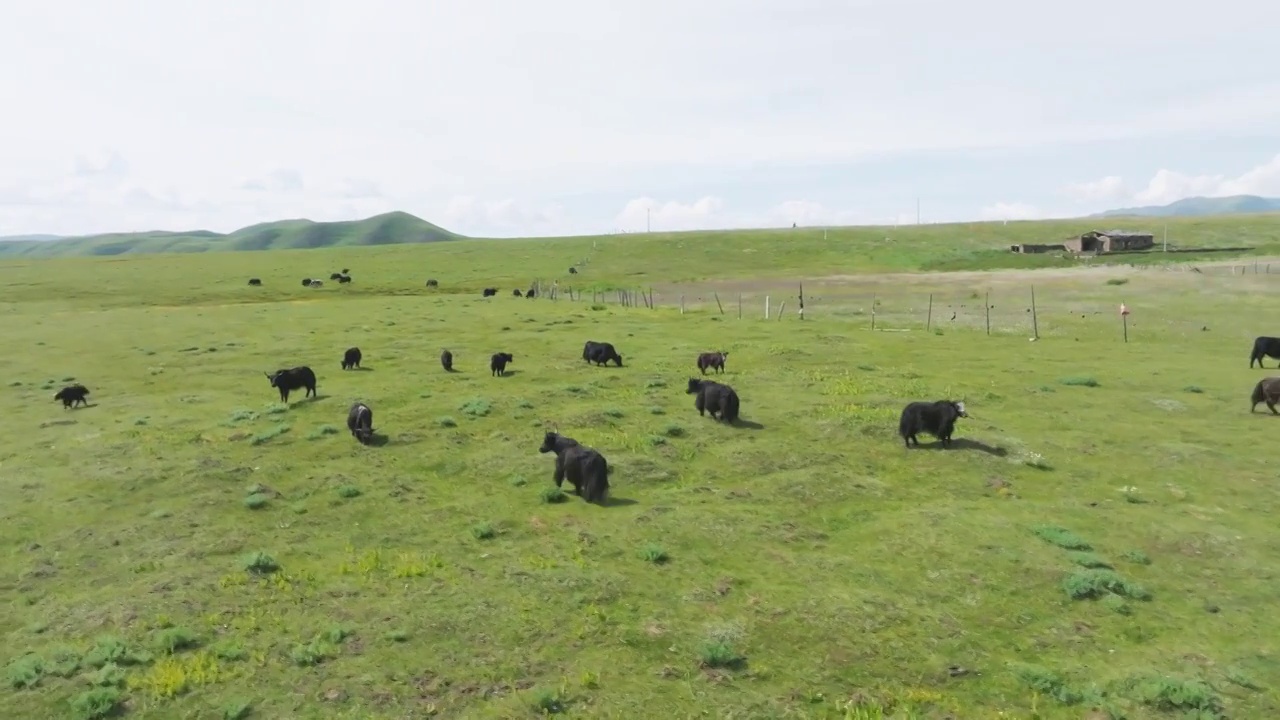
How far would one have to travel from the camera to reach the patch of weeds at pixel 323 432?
917 inches

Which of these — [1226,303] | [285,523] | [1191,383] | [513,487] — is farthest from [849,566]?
[1226,303]

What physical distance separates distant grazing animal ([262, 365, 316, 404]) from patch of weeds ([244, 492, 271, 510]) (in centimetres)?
1073

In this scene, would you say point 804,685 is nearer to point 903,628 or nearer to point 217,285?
point 903,628

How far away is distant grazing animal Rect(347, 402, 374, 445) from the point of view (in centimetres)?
2278

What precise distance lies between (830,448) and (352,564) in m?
12.7

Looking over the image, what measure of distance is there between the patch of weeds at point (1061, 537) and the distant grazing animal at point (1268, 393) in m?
14.6

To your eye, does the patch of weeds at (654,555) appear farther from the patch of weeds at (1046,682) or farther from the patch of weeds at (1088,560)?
the patch of weeds at (1088,560)

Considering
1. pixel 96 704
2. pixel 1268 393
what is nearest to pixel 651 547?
pixel 96 704

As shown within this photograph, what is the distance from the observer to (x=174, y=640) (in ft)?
38.8

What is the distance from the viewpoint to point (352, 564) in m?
14.8

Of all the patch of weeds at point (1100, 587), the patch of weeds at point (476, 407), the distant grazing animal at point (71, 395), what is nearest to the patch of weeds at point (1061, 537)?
the patch of weeds at point (1100, 587)

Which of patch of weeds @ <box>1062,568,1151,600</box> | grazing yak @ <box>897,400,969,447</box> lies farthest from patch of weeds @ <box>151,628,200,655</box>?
grazing yak @ <box>897,400,969,447</box>

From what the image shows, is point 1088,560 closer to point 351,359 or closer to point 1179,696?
point 1179,696

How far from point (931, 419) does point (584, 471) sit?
990cm
